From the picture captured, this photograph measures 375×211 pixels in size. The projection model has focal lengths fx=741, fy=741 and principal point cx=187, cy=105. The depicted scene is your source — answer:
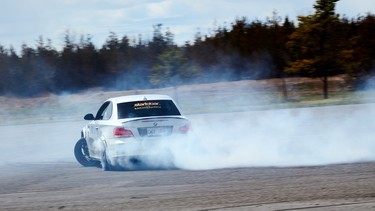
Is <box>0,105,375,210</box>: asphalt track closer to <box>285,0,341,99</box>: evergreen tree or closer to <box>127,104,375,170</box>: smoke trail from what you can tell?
<box>127,104,375,170</box>: smoke trail

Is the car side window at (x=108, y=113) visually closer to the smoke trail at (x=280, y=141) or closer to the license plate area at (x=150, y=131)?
the license plate area at (x=150, y=131)

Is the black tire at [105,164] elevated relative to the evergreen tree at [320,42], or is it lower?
lower

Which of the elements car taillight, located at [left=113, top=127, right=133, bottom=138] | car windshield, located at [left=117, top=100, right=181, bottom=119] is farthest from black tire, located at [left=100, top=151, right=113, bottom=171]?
car windshield, located at [left=117, top=100, right=181, bottom=119]

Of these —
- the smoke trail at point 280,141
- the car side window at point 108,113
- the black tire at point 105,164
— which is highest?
the car side window at point 108,113

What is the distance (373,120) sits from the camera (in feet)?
70.5

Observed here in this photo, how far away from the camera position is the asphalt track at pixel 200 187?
343 inches

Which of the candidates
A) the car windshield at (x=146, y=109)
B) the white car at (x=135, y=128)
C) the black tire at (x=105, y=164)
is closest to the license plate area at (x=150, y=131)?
the white car at (x=135, y=128)

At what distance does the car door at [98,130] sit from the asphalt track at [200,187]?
39cm

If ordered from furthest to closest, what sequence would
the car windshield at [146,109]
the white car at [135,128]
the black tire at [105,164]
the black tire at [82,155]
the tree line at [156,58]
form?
the tree line at [156,58], the black tire at [82,155], the car windshield at [146,109], the black tire at [105,164], the white car at [135,128]

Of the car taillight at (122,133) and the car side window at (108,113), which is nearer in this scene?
the car taillight at (122,133)

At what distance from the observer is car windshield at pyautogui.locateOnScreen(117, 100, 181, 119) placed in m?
13.7

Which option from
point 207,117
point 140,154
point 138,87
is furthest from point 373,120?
point 138,87

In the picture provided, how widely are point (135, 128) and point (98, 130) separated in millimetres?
1331

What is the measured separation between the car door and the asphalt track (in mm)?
389
